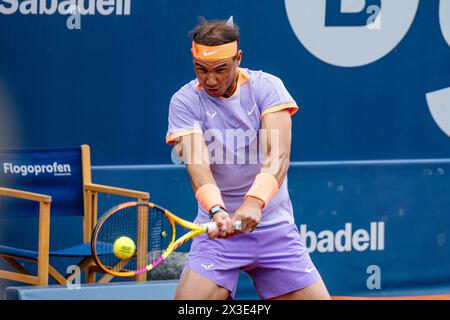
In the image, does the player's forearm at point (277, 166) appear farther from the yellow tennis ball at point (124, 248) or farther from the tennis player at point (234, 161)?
the yellow tennis ball at point (124, 248)

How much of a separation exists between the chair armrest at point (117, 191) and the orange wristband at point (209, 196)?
1.71 m

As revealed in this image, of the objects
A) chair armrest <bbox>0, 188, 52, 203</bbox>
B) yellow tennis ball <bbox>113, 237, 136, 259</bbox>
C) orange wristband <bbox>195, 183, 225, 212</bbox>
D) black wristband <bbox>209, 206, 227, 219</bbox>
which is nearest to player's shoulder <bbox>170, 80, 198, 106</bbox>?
orange wristband <bbox>195, 183, 225, 212</bbox>

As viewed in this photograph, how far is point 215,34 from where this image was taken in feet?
14.6

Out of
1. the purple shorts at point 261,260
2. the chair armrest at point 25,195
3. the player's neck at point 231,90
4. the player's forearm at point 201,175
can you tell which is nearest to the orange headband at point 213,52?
the player's neck at point 231,90

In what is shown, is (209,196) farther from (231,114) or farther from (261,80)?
(261,80)

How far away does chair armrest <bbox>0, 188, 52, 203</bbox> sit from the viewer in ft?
18.7

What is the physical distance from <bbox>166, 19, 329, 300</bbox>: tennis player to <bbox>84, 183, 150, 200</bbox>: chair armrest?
1509 millimetres

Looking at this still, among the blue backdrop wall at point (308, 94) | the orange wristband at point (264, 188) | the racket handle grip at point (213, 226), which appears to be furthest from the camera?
the blue backdrop wall at point (308, 94)

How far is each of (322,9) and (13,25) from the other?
194 centimetres

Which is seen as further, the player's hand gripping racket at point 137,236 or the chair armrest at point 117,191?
the chair armrest at point 117,191

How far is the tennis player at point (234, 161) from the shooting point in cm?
438

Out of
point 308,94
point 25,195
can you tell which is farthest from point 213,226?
point 308,94

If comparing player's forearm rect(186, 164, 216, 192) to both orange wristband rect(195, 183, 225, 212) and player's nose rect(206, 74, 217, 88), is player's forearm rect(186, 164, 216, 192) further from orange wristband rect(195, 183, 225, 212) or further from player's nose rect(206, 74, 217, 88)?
player's nose rect(206, 74, 217, 88)

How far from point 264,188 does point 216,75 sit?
0.50 m
